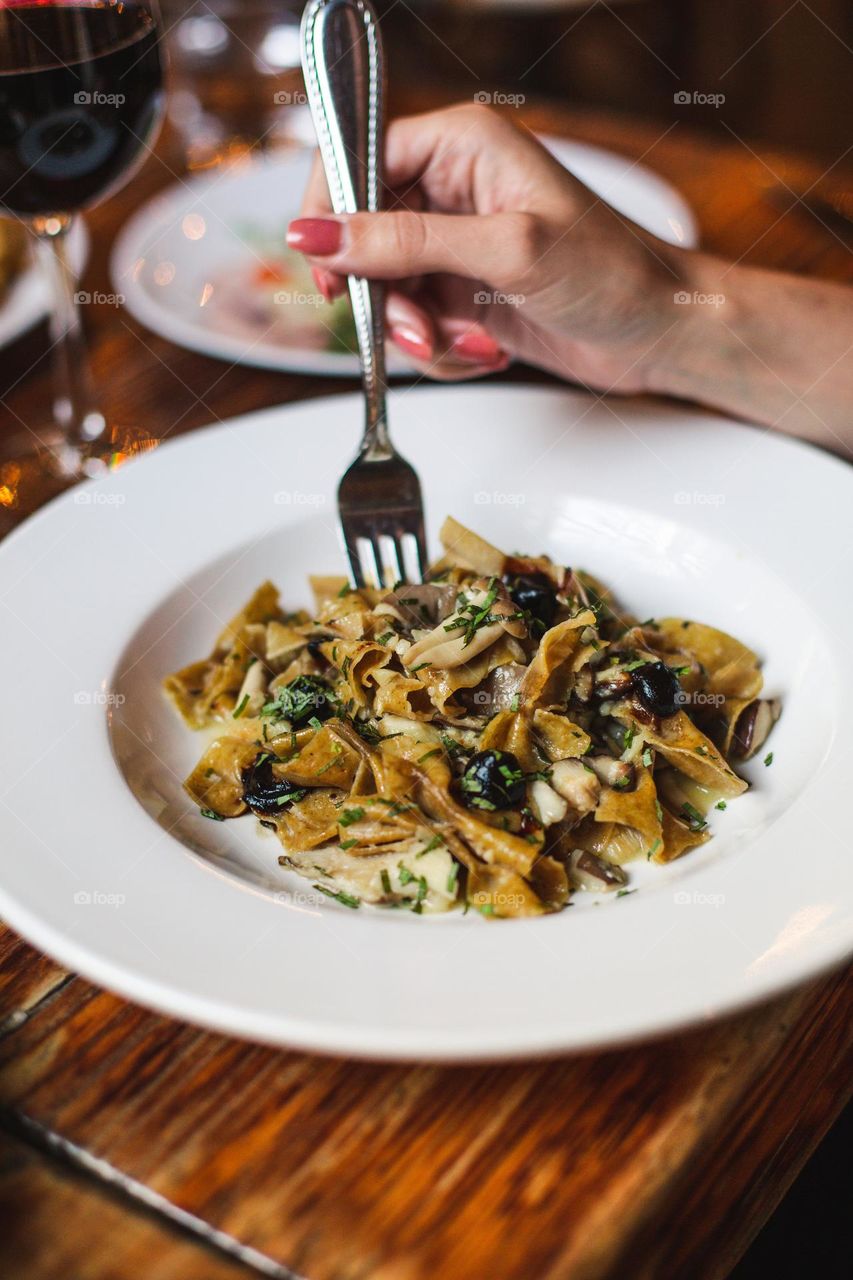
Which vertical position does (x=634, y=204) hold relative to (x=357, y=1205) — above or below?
above

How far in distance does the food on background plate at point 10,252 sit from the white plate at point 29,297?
1cm

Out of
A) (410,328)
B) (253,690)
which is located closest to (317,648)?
(253,690)

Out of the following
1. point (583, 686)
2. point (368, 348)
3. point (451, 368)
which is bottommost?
point (583, 686)

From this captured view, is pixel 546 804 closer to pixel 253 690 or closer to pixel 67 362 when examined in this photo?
pixel 253 690

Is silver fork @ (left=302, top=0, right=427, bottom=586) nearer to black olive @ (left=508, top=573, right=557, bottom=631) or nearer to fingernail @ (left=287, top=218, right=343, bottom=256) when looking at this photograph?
fingernail @ (left=287, top=218, right=343, bottom=256)

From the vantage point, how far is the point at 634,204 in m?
3.11

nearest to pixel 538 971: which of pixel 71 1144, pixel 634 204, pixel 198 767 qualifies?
pixel 71 1144

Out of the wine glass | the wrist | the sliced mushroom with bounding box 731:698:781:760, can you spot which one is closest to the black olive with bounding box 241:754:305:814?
the sliced mushroom with bounding box 731:698:781:760

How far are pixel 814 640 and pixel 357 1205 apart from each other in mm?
1128

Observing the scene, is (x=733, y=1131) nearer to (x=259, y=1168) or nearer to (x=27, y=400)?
(x=259, y=1168)

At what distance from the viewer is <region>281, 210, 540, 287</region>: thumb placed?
1959 mm

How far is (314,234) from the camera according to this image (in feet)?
6.41

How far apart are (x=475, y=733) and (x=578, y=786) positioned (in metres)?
0.20

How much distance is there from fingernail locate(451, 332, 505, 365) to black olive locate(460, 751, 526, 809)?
1.31 meters
